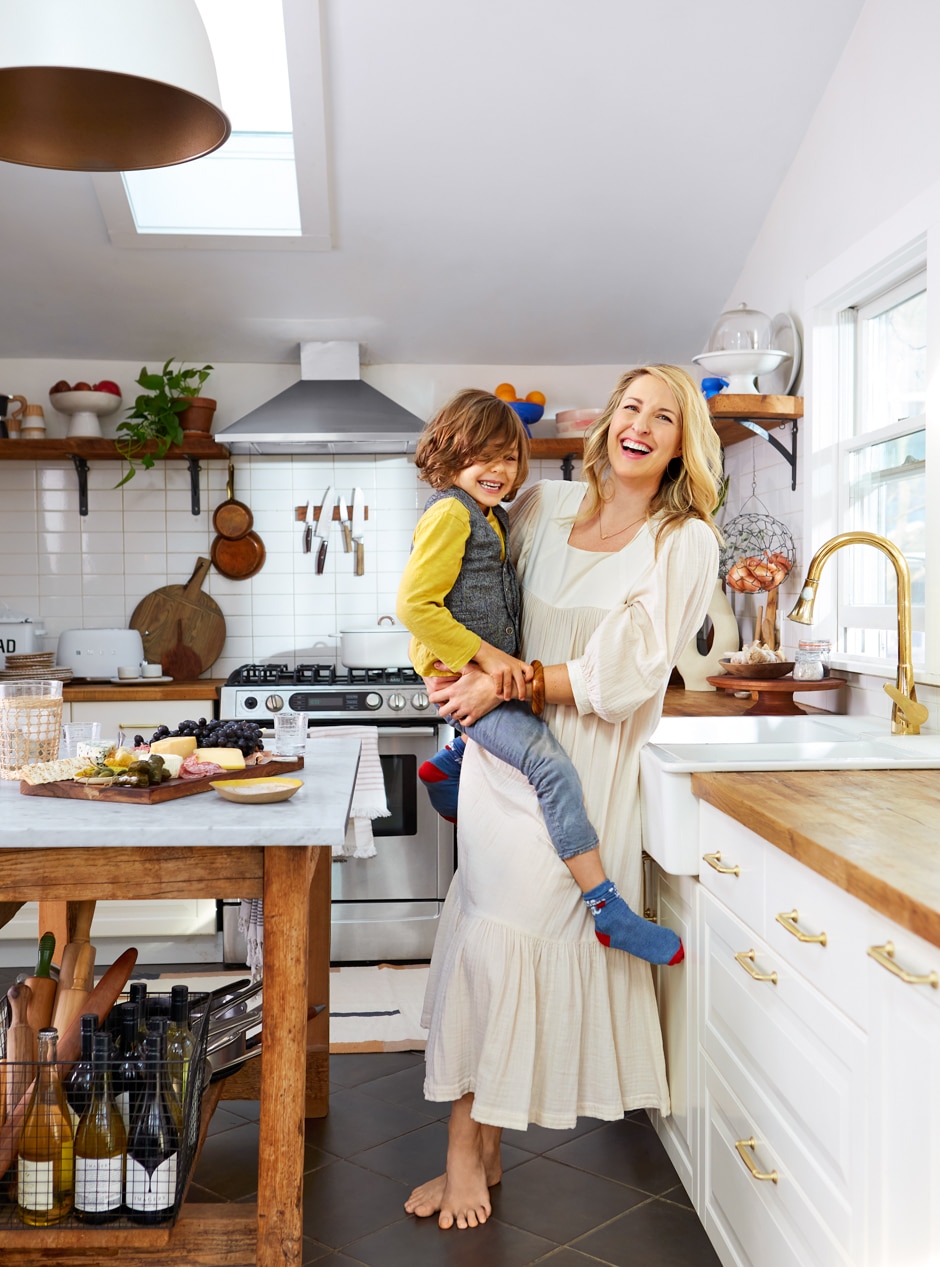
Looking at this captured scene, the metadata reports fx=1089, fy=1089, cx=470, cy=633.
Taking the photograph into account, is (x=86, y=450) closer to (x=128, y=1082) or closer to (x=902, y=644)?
(x=128, y=1082)

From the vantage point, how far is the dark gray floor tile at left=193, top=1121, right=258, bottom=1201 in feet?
7.15

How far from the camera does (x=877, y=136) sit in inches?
102

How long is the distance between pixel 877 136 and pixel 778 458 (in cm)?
105

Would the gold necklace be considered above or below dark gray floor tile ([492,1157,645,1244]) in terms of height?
above

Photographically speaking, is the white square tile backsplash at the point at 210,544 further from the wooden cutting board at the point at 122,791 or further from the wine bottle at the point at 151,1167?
the wine bottle at the point at 151,1167

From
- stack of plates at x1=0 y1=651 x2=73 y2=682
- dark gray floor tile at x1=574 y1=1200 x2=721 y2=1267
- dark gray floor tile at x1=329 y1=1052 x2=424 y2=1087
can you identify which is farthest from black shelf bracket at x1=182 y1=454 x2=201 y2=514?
dark gray floor tile at x1=574 y1=1200 x2=721 y2=1267

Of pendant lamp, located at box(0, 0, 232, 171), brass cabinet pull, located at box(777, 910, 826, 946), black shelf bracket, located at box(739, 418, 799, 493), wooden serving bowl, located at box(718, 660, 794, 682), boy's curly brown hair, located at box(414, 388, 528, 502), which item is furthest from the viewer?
black shelf bracket, located at box(739, 418, 799, 493)

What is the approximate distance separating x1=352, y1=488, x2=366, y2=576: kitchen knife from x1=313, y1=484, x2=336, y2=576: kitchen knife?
3.5 inches

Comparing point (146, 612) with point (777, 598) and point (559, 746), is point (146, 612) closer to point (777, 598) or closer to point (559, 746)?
point (777, 598)

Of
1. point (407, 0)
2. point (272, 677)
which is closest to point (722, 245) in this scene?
point (407, 0)

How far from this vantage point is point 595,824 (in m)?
2.04

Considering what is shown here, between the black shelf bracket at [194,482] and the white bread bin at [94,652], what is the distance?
23.1 inches

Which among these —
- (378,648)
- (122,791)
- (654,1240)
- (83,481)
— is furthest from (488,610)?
(83,481)

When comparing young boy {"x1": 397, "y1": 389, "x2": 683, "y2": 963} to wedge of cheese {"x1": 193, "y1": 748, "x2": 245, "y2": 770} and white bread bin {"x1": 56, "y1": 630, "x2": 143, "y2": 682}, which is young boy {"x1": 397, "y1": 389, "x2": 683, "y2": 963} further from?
white bread bin {"x1": 56, "y1": 630, "x2": 143, "y2": 682}
